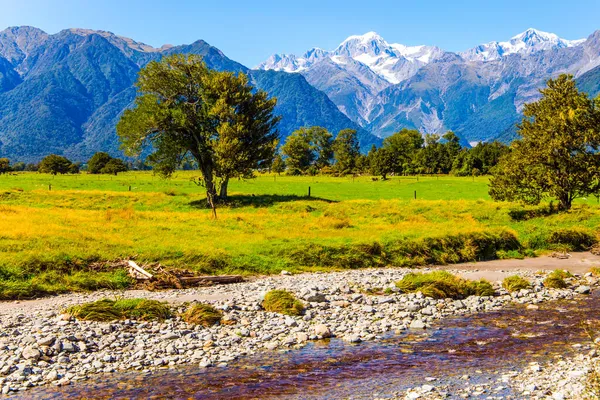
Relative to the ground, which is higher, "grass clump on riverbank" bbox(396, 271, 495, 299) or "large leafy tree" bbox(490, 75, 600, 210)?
"large leafy tree" bbox(490, 75, 600, 210)

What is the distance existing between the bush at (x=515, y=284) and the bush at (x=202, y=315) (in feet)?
49.9

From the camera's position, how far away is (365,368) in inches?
593

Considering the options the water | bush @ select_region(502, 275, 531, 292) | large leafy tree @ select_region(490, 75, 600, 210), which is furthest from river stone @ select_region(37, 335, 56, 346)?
large leafy tree @ select_region(490, 75, 600, 210)

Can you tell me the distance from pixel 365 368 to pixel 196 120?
48.5m

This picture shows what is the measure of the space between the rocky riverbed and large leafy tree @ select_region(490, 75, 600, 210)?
20.4 meters

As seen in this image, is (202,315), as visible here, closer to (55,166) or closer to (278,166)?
(55,166)

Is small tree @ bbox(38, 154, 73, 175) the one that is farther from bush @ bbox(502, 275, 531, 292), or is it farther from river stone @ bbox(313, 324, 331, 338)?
river stone @ bbox(313, 324, 331, 338)

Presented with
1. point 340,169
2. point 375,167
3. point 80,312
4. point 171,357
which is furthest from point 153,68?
point 340,169

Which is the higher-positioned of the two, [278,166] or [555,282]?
[278,166]

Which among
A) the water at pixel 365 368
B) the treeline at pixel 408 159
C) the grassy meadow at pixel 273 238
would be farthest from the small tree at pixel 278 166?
the water at pixel 365 368

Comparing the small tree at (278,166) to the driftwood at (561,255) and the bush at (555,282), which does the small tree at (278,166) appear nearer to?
the driftwood at (561,255)

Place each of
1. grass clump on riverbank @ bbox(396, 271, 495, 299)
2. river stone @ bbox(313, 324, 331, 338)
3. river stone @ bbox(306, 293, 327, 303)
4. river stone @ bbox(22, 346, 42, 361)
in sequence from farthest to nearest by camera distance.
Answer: grass clump on riverbank @ bbox(396, 271, 495, 299), river stone @ bbox(306, 293, 327, 303), river stone @ bbox(313, 324, 331, 338), river stone @ bbox(22, 346, 42, 361)

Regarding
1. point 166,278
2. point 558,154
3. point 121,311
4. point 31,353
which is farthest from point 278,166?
point 31,353

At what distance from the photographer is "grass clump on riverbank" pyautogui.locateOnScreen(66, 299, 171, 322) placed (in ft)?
61.6
